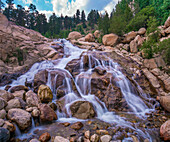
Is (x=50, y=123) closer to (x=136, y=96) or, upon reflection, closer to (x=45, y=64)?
(x=136, y=96)

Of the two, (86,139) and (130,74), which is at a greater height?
(130,74)

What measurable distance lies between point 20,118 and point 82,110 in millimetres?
3453

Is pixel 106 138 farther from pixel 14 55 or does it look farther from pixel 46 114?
pixel 14 55

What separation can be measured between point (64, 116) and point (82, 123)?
4.43ft

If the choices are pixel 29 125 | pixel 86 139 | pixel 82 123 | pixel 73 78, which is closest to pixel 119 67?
pixel 73 78

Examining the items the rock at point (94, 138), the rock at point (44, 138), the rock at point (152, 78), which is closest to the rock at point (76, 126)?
the rock at point (94, 138)

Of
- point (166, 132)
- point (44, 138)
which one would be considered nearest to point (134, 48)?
point (166, 132)

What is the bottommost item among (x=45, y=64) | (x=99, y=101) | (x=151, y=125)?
(x=151, y=125)

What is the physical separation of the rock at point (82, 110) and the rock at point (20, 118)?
2555mm

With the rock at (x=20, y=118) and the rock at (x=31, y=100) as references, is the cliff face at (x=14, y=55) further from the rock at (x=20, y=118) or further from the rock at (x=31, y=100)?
the rock at (x=20, y=118)

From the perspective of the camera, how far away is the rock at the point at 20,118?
4691 mm

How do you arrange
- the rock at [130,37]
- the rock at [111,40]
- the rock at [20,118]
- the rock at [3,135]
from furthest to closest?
the rock at [111,40] → the rock at [130,37] → the rock at [20,118] → the rock at [3,135]

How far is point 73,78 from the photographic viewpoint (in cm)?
979

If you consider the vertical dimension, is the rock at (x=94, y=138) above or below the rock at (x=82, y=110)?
below
